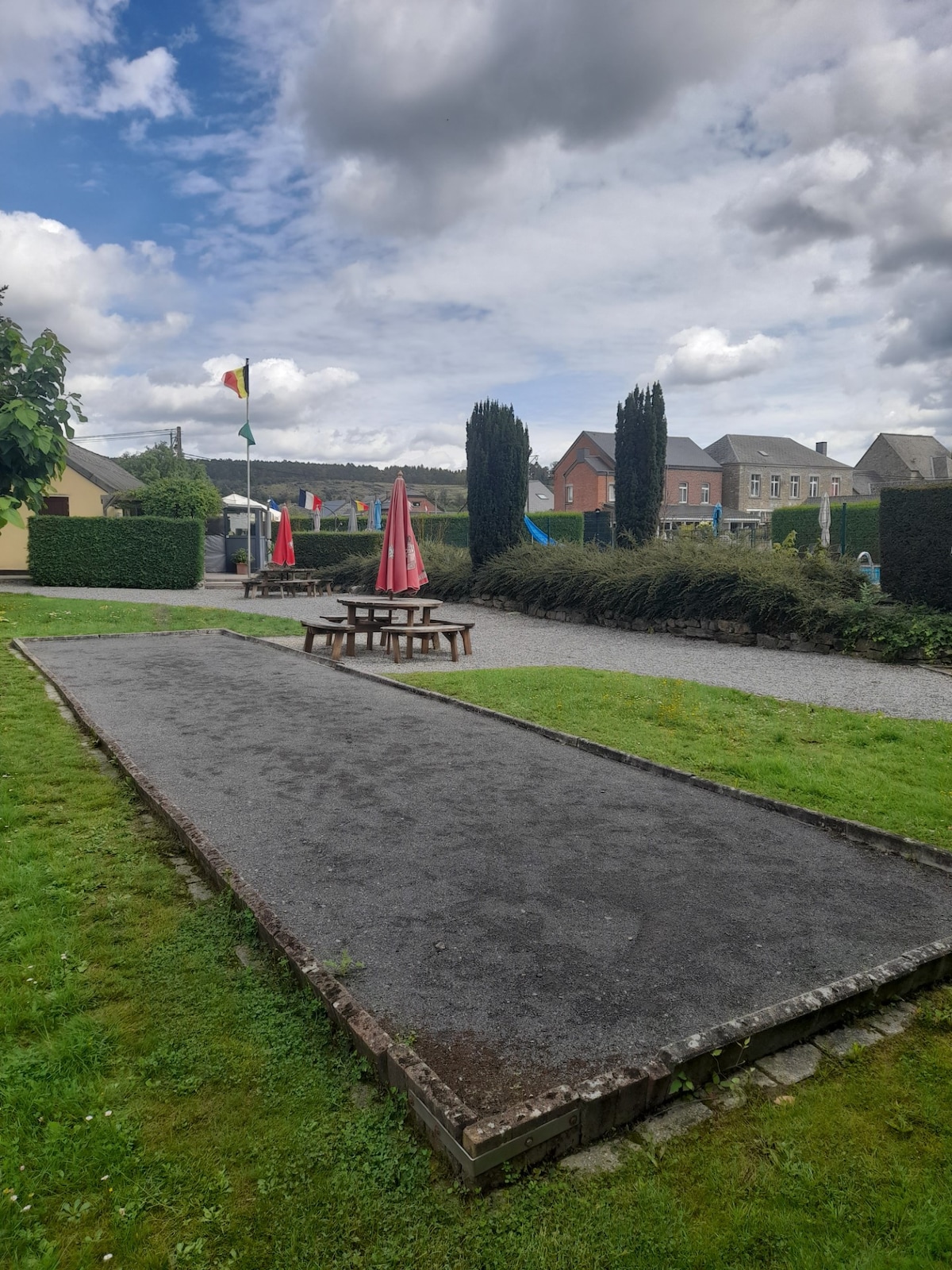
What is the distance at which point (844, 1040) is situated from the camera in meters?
2.67

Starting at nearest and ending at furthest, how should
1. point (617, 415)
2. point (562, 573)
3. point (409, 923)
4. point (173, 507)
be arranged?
point (409, 923), point (562, 573), point (617, 415), point (173, 507)

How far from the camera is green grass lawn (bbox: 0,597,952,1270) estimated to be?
185 centimetres

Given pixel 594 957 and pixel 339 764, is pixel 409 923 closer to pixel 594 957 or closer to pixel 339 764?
pixel 594 957

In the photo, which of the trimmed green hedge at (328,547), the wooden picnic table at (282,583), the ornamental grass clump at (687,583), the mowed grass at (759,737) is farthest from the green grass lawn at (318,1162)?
the trimmed green hedge at (328,547)

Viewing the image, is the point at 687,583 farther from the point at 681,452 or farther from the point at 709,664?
the point at 681,452

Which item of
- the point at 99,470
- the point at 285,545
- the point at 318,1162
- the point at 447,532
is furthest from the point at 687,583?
the point at 99,470

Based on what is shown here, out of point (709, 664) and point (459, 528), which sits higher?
point (459, 528)

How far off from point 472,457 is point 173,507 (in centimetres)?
1248

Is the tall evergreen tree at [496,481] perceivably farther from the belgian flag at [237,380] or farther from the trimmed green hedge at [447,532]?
the belgian flag at [237,380]

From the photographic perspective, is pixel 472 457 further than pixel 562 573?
Yes

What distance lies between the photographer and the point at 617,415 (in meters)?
19.9

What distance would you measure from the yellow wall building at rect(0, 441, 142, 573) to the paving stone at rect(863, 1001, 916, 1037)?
28.2 metres

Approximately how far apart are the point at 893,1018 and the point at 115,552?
21306mm

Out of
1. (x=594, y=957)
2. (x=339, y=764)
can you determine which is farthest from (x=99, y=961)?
A: (x=339, y=764)
